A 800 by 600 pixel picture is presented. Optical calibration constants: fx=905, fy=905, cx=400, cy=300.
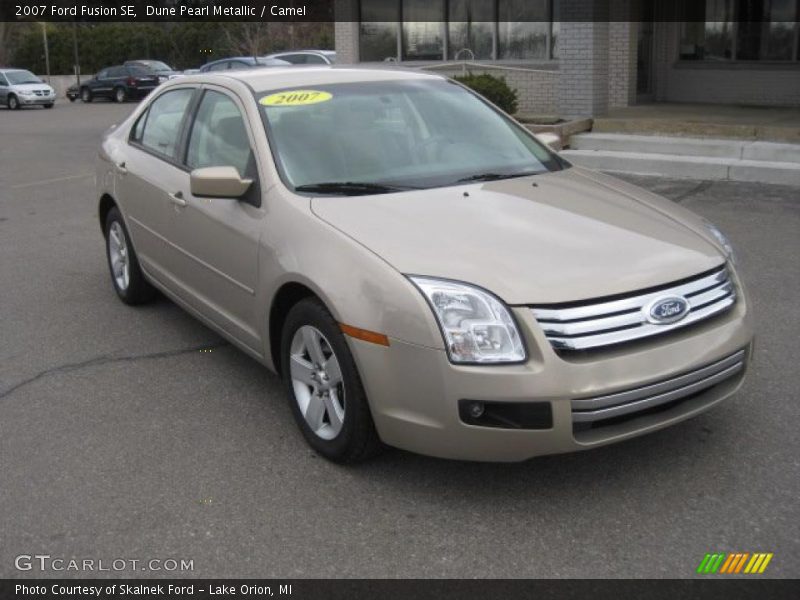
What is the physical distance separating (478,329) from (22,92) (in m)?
34.8

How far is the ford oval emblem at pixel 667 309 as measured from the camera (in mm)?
3383

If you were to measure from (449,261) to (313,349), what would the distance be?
762 millimetres

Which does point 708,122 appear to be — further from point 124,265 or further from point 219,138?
point 219,138

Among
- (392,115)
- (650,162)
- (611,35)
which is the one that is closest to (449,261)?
(392,115)

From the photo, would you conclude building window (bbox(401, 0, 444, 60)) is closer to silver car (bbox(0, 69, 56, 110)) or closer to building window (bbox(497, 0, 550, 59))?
building window (bbox(497, 0, 550, 59))

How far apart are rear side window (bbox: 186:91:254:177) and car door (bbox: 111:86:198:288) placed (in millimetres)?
168

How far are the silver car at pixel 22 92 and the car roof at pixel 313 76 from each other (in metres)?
32.1

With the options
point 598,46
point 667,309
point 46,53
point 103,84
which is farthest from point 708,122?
point 46,53

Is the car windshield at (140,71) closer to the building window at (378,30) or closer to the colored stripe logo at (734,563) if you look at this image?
the building window at (378,30)

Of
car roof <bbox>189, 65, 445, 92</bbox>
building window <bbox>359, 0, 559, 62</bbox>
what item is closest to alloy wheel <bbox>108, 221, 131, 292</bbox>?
car roof <bbox>189, 65, 445, 92</bbox>

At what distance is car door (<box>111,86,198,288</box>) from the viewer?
5.23 m

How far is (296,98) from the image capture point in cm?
466

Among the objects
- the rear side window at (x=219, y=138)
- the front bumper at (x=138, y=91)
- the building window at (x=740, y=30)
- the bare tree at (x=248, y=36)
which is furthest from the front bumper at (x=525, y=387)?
the bare tree at (x=248, y=36)

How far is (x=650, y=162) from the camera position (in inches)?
447
